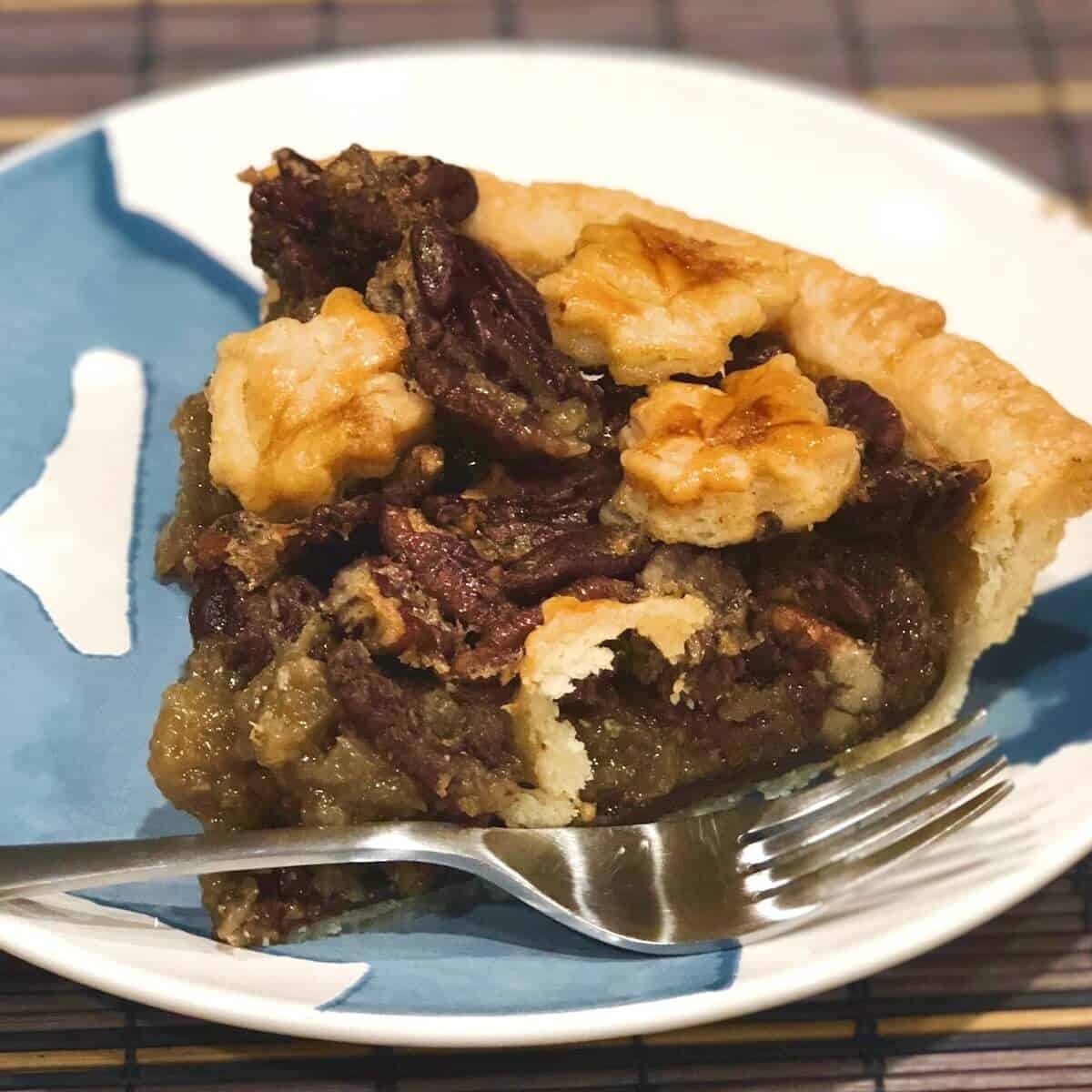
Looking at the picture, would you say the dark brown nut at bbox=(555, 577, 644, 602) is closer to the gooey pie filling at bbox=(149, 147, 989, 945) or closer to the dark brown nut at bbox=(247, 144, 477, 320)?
the gooey pie filling at bbox=(149, 147, 989, 945)

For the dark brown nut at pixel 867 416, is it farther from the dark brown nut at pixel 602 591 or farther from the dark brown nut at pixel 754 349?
the dark brown nut at pixel 602 591

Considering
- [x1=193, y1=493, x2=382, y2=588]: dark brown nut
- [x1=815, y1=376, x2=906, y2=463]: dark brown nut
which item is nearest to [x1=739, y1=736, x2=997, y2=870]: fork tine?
[x1=815, y1=376, x2=906, y2=463]: dark brown nut

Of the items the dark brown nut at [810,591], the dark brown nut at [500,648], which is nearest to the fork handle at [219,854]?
the dark brown nut at [500,648]

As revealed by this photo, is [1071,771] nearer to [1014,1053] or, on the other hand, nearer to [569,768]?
[1014,1053]

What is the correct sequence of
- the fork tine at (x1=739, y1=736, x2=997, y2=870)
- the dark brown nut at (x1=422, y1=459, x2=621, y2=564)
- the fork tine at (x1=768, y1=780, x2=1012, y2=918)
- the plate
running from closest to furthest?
1. the plate
2. the fork tine at (x1=768, y1=780, x2=1012, y2=918)
3. the fork tine at (x1=739, y1=736, x2=997, y2=870)
4. the dark brown nut at (x1=422, y1=459, x2=621, y2=564)

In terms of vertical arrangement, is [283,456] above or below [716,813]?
above

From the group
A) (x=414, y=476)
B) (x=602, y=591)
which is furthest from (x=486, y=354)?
(x=602, y=591)

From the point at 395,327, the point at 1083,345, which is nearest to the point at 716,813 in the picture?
the point at 395,327
